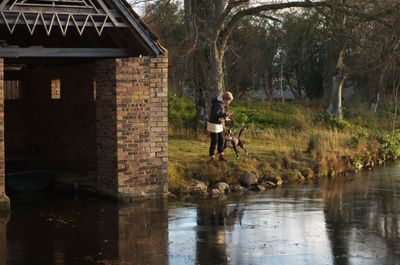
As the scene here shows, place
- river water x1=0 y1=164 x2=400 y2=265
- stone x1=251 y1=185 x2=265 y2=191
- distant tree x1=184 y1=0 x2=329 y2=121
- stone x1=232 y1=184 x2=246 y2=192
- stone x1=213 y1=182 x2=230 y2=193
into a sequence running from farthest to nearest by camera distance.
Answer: distant tree x1=184 y1=0 x2=329 y2=121
stone x1=251 y1=185 x2=265 y2=191
stone x1=232 y1=184 x2=246 y2=192
stone x1=213 y1=182 x2=230 y2=193
river water x1=0 y1=164 x2=400 y2=265

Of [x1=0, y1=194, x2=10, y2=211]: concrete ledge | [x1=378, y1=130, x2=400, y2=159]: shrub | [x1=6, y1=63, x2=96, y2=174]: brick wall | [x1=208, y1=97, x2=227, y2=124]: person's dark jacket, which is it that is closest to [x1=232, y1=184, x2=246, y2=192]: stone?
[x1=208, y1=97, x2=227, y2=124]: person's dark jacket

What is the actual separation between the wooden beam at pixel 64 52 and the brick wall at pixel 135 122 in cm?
17

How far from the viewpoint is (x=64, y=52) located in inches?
506

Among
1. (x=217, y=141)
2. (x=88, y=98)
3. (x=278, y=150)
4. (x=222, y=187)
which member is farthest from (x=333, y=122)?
(x=88, y=98)

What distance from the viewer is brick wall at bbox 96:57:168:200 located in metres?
13.6

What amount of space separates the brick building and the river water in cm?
95

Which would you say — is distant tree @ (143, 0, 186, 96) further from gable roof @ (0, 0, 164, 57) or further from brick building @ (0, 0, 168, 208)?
gable roof @ (0, 0, 164, 57)

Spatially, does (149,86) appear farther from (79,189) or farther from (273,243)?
(273,243)

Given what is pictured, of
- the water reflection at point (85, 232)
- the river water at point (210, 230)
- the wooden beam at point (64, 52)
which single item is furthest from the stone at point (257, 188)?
the wooden beam at point (64, 52)

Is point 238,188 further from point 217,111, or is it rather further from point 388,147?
point 388,147

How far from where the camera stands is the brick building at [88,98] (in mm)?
12633

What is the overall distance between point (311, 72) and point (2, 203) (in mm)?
35453

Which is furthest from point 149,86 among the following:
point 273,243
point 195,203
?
point 273,243

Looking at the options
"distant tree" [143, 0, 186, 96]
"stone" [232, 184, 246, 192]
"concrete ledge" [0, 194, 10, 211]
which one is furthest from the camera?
"distant tree" [143, 0, 186, 96]
